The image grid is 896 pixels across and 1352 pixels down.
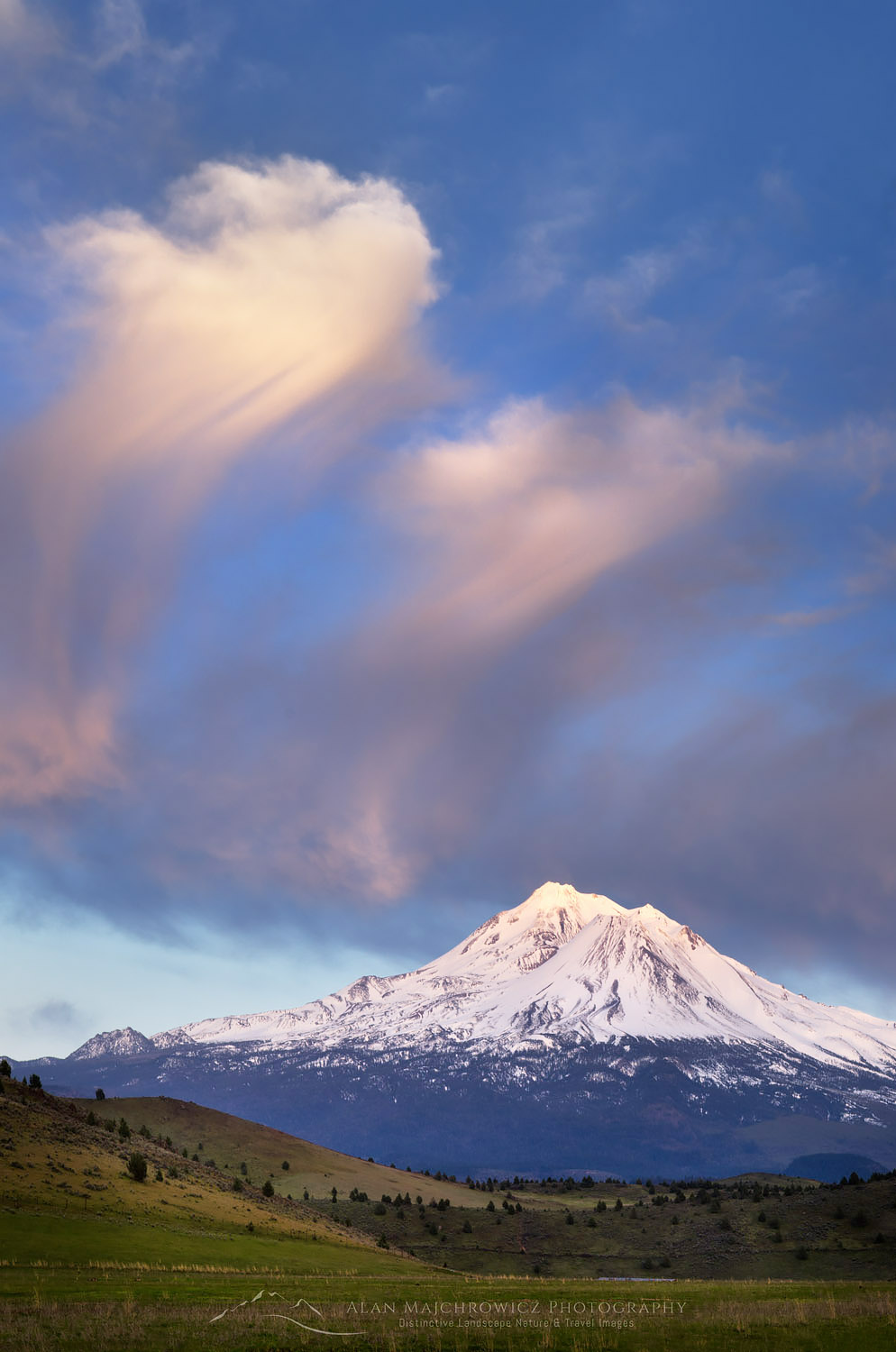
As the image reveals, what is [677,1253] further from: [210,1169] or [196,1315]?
[196,1315]

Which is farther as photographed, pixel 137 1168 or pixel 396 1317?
pixel 137 1168

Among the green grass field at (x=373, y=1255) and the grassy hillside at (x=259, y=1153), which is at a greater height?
the grassy hillside at (x=259, y=1153)

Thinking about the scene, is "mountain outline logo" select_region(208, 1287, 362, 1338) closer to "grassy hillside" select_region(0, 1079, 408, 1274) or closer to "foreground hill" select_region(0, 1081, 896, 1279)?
"foreground hill" select_region(0, 1081, 896, 1279)

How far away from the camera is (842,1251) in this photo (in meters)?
70.0

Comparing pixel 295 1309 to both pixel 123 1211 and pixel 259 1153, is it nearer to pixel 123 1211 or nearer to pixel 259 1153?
pixel 123 1211

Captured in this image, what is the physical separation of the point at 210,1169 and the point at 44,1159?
25.7 m

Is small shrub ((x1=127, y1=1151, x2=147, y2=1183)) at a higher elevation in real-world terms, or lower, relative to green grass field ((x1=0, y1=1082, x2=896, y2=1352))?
higher

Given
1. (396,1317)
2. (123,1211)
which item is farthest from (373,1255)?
(396,1317)

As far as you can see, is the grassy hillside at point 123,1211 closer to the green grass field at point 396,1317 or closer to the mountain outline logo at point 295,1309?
the green grass field at point 396,1317

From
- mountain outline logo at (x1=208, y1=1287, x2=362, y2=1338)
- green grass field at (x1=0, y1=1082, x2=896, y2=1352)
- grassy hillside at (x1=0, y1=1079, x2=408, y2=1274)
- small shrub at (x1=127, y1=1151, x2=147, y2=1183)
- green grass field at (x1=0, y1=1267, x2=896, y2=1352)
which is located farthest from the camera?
small shrub at (x1=127, y1=1151, x2=147, y2=1183)

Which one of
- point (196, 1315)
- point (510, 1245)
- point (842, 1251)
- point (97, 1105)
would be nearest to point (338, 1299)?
point (196, 1315)

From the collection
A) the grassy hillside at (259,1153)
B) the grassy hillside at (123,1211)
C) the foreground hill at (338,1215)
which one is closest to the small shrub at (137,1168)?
the grassy hillside at (123,1211)

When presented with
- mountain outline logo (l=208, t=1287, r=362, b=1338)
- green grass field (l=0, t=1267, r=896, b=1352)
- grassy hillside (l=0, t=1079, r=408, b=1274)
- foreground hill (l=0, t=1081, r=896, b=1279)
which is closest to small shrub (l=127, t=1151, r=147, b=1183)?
grassy hillside (l=0, t=1079, r=408, b=1274)

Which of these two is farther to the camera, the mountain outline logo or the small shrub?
the small shrub
